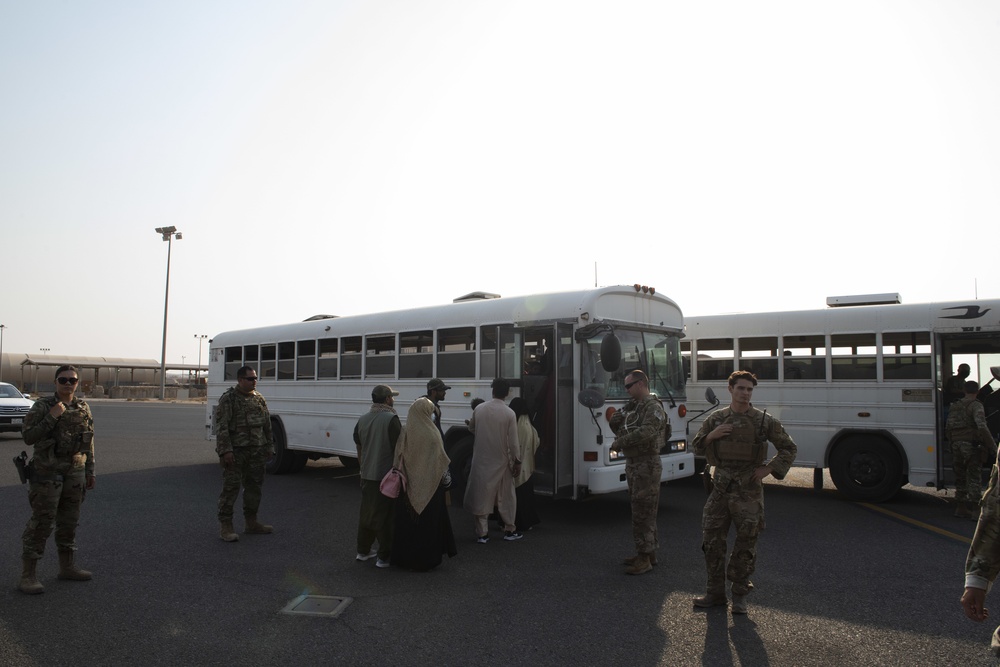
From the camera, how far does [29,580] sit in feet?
19.4

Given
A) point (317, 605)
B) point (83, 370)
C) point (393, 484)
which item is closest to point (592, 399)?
point (393, 484)

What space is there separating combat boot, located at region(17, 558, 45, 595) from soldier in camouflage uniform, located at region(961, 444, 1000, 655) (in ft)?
20.8

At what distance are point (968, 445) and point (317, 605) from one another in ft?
26.7

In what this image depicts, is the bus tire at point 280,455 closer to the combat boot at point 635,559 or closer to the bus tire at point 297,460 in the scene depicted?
the bus tire at point 297,460

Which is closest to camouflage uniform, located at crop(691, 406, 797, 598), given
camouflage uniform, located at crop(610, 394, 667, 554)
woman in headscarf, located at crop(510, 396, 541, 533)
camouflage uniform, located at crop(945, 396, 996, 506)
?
camouflage uniform, located at crop(610, 394, 667, 554)

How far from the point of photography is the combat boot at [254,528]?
8.30 m

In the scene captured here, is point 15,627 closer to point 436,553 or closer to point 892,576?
point 436,553

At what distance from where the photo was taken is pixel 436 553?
6820 mm

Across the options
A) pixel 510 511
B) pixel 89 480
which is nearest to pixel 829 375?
pixel 510 511

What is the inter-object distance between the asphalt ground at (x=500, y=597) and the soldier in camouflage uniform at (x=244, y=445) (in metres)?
0.40

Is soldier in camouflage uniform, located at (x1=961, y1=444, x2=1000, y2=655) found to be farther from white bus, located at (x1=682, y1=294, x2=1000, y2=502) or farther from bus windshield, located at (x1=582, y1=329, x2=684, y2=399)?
white bus, located at (x1=682, y1=294, x2=1000, y2=502)

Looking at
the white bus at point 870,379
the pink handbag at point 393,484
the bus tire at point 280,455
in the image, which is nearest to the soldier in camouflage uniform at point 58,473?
the pink handbag at point 393,484

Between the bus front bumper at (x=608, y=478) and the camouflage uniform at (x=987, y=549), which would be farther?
the bus front bumper at (x=608, y=478)

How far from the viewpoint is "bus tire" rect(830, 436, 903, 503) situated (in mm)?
10273
